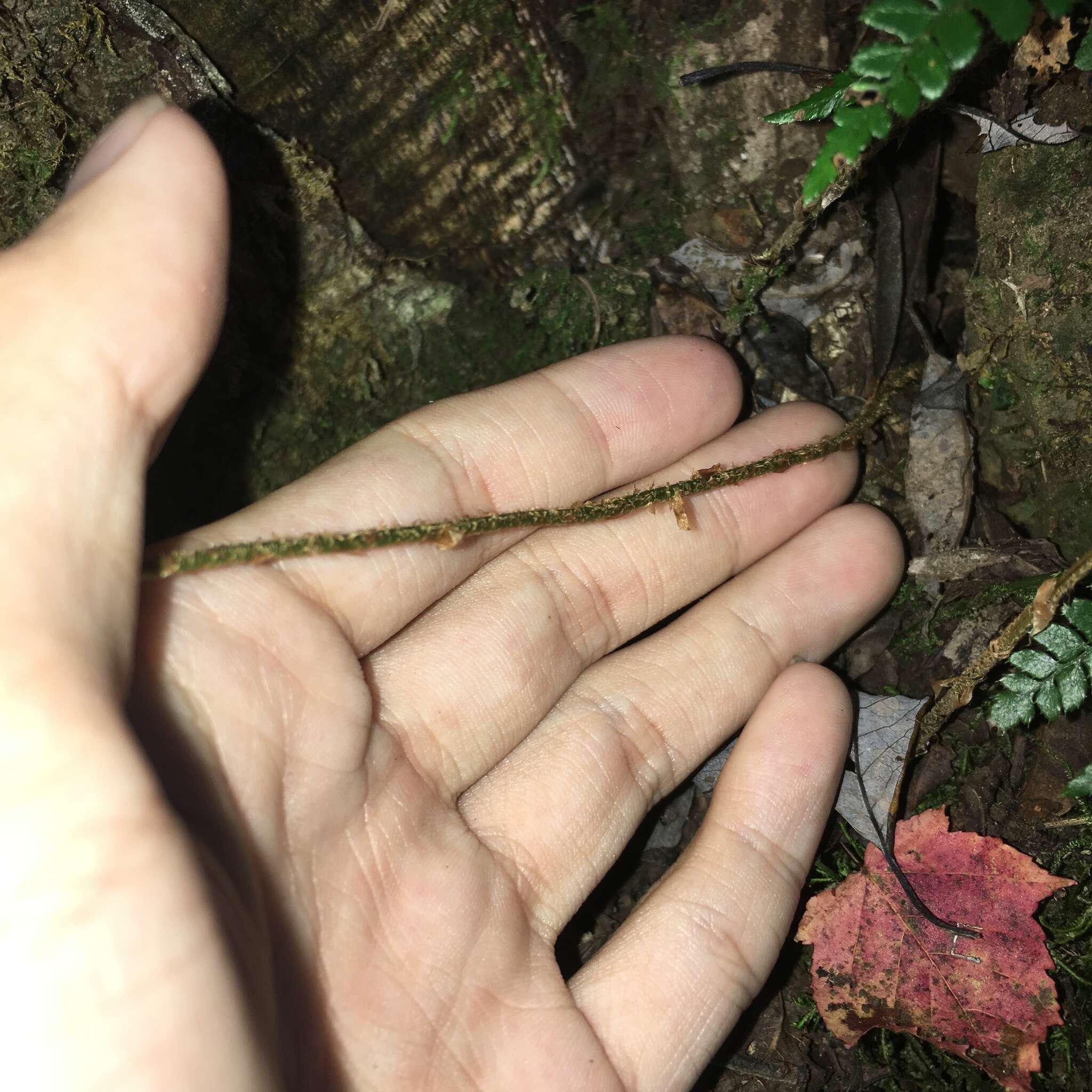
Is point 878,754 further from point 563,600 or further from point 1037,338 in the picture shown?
point 1037,338

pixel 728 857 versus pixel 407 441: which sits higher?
pixel 407 441

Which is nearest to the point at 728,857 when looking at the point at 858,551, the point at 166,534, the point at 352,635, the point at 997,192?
the point at 858,551

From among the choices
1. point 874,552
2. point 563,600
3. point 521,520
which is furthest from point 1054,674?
point 521,520

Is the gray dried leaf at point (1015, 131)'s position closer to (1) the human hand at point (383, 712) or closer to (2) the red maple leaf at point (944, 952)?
(1) the human hand at point (383, 712)

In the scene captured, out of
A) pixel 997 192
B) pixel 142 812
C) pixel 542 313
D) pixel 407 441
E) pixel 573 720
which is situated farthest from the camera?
pixel 542 313

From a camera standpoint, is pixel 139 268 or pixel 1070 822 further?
pixel 1070 822

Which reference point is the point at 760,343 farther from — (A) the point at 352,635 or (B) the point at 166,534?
(B) the point at 166,534
